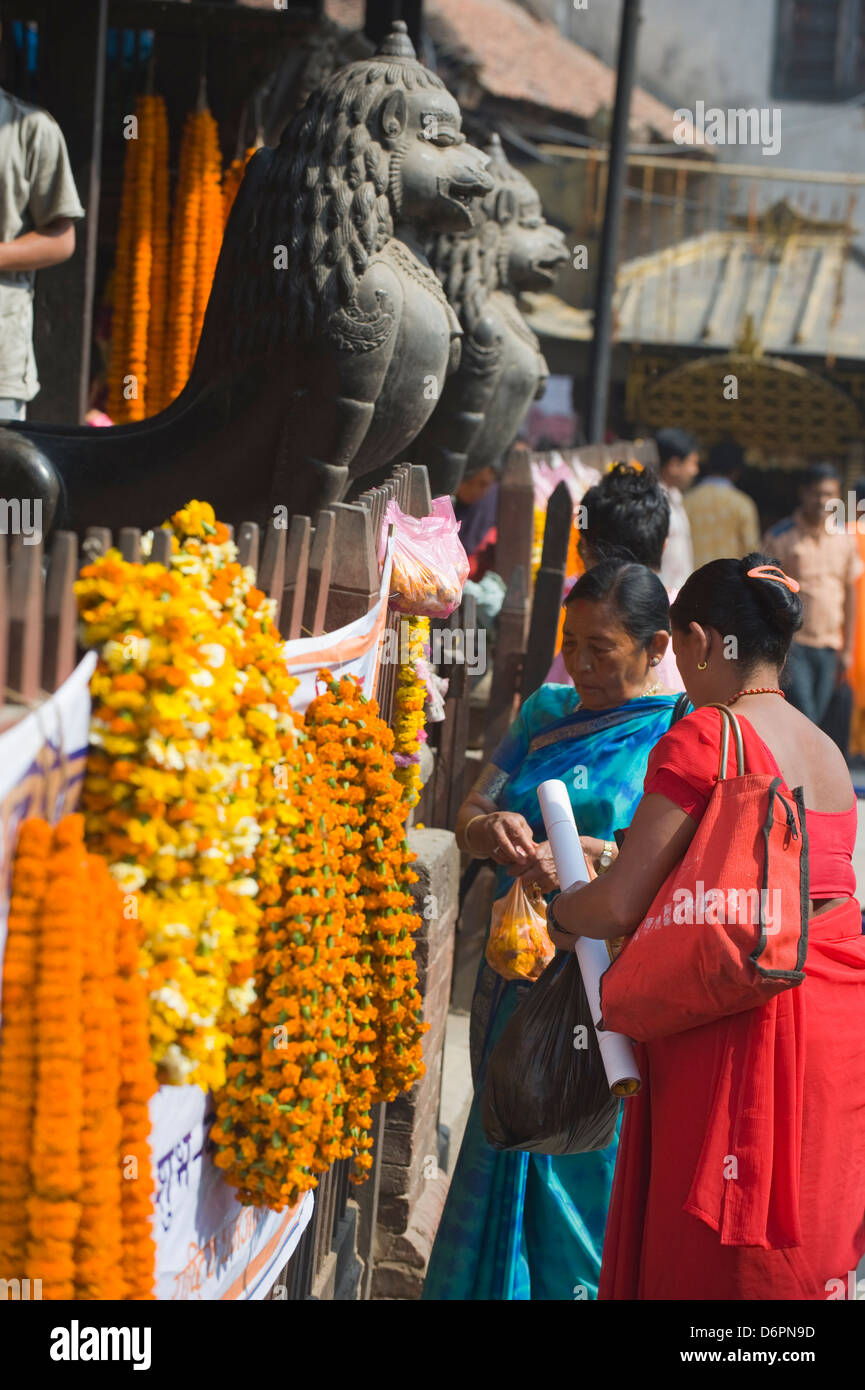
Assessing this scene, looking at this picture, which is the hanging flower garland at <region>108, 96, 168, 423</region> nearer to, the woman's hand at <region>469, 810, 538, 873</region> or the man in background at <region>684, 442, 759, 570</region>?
the woman's hand at <region>469, 810, 538, 873</region>

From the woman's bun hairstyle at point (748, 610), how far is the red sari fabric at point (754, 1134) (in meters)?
0.20

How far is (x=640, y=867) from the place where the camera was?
2.47 m

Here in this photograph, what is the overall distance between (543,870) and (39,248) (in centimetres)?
268

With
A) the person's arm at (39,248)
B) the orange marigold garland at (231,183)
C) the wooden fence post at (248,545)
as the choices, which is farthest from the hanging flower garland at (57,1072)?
the orange marigold garland at (231,183)

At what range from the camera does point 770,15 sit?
2552cm

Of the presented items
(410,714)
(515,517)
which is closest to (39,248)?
(410,714)

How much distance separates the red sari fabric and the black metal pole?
822 cm

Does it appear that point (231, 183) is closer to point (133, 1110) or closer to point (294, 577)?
point (294, 577)

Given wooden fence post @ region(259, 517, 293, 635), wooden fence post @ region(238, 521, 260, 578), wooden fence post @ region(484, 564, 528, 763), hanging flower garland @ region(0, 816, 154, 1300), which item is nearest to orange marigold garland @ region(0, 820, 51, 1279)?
hanging flower garland @ region(0, 816, 154, 1300)

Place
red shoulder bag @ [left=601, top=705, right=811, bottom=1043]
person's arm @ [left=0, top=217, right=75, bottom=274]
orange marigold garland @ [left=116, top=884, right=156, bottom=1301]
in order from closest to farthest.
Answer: orange marigold garland @ [left=116, top=884, right=156, bottom=1301] < red shoulder bag @ [left=601, top=705, right=811, bottom=1043] < person's arm @ [left=0, top=217, right=75, bottom=274]

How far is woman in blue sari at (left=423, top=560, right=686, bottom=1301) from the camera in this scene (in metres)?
3.32

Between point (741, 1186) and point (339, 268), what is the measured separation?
2.75 meters
